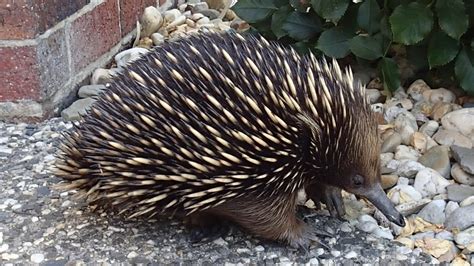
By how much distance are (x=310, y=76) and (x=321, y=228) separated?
1.92 ft

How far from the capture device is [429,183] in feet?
9.39

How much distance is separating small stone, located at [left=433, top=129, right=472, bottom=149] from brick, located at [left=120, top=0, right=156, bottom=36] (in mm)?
1807

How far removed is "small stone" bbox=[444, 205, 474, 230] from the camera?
104 inches

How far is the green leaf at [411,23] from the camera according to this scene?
10.0 feet

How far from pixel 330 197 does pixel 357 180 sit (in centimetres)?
28

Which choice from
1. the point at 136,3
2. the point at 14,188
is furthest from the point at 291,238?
the point at 136,3

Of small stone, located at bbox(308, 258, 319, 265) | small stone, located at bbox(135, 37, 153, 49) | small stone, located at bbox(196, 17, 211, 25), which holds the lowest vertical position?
small stone, located at bbox(196, 17, 211, 25)

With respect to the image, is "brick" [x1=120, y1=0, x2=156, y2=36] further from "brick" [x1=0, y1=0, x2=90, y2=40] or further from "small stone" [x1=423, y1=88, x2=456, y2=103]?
"small stone" [x1=423, y1=88, x2=456, y2=103]

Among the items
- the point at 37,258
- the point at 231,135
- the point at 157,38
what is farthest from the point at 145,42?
the point at 231,135

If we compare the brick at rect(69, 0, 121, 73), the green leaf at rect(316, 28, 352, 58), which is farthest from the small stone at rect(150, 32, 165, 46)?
the green leaf at rect(316, 28, 352, 58)

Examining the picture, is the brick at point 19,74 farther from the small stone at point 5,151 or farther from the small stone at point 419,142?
the small stone at point 419,142

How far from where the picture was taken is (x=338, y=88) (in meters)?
2.37

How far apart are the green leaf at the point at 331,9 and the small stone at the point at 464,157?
28.0 inches

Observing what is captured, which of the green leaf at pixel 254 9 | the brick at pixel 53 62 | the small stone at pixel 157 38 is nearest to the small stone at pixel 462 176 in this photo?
the green leaf at pixel 254 9
